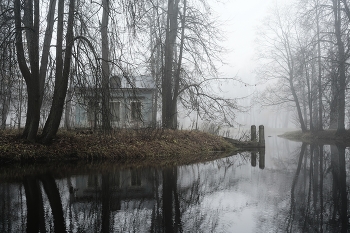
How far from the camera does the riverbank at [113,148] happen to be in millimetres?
10438

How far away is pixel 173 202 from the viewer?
5.09 metres

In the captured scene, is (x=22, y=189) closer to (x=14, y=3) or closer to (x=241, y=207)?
(x=241, y=207)

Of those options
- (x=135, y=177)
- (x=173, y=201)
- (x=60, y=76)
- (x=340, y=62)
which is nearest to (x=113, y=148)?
(x=60, y=76)

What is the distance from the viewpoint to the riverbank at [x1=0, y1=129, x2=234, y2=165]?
10438mm

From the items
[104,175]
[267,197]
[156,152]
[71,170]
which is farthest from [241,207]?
[156,152]

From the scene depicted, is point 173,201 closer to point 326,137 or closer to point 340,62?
point 340,62

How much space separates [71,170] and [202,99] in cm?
993

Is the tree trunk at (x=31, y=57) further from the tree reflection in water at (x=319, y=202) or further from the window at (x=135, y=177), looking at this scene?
the tree reflection in water at (x=319, y=202)

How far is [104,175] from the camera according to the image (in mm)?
7754

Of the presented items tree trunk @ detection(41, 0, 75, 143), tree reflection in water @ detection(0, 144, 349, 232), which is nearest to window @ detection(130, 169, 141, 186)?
tree reflection in water @ detection(0, 144, 349, 232)

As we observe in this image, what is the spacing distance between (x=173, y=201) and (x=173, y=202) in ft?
0.23

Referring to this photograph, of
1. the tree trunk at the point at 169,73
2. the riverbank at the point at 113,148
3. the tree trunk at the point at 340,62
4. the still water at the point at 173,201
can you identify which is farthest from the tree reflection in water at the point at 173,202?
the tree trunk at the point at 169,73

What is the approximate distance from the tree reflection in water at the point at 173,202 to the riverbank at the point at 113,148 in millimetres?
3171

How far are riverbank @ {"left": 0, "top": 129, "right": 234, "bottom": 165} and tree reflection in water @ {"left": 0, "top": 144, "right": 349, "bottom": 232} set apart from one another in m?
3.17
